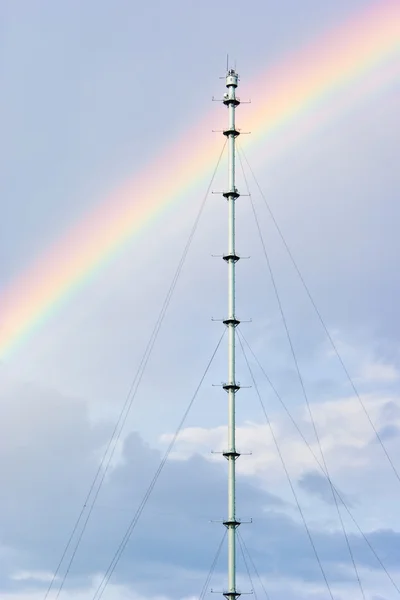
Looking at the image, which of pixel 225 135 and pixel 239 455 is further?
pixel 225 135

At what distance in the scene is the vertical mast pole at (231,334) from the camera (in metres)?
73.8

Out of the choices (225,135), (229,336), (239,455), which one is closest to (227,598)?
(239,455)

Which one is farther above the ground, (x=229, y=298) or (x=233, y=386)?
(x=229, y=298)

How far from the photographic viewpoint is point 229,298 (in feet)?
256

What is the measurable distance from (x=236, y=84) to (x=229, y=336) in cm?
1652

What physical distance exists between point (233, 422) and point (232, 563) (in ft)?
26.7

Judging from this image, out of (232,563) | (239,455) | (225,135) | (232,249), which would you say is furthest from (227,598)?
(225,135)

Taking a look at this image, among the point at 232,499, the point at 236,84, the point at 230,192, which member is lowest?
the point at 232,499

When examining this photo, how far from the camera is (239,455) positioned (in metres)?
74.6

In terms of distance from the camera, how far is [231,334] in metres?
77.1

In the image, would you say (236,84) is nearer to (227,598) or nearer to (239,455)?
(239,455)

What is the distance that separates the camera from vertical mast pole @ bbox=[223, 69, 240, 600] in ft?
242

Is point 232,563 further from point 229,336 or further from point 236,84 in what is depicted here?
point 236,84

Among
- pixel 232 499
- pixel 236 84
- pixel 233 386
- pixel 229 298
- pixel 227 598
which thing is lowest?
pixel 227 598
